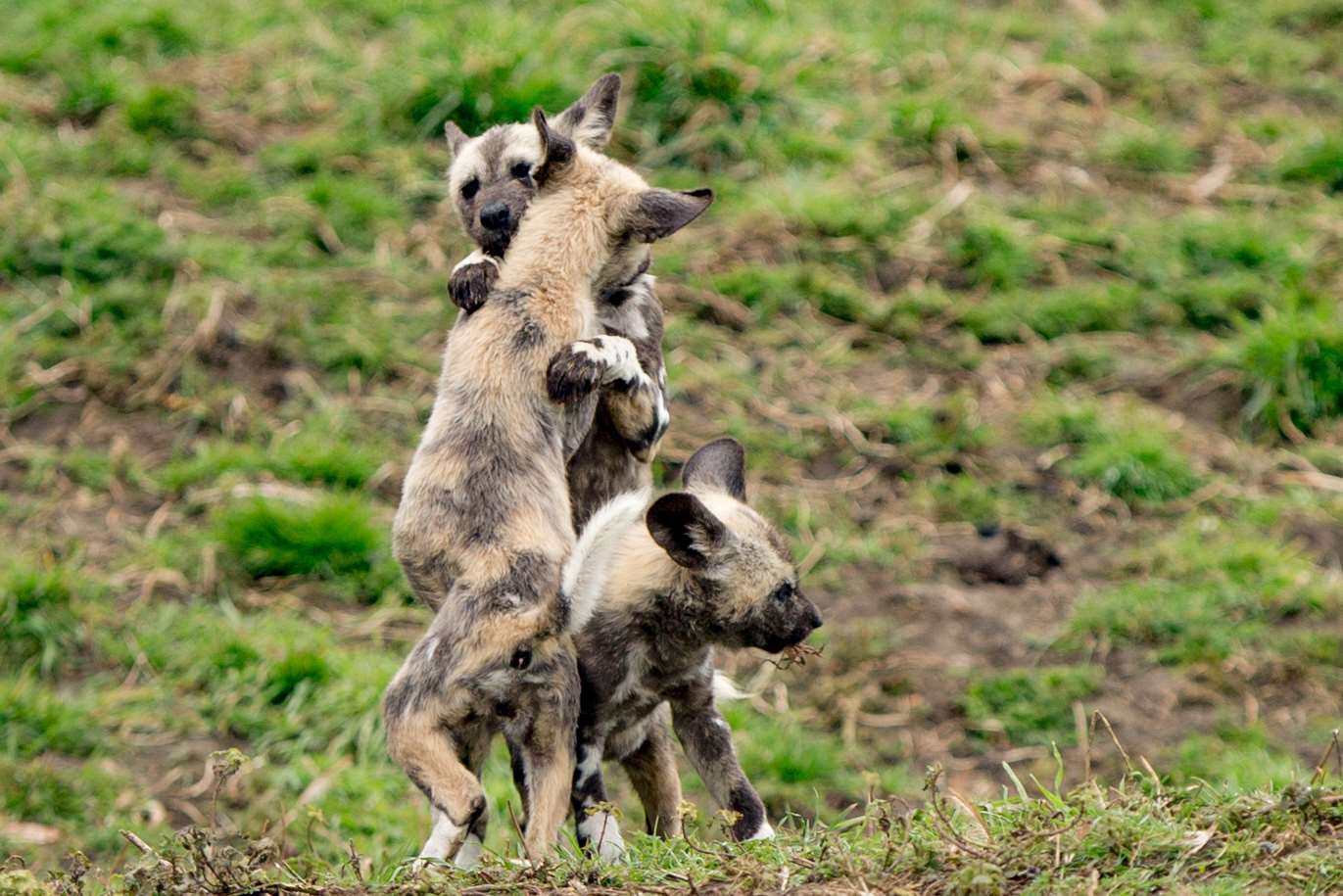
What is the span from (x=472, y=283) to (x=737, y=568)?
99cm

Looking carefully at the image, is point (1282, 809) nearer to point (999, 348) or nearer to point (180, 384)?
point (999, 348)

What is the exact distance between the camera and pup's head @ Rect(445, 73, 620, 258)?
5.07 m

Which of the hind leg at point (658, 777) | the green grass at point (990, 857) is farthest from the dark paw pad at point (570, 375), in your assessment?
the green grass at point (990, 857)

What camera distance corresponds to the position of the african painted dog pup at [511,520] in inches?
165

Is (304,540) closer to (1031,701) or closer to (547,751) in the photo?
(1031,701)

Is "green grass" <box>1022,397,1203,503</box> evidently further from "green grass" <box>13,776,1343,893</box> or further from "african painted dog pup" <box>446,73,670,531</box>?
"green grass" <box>13,776,1343,893</box>

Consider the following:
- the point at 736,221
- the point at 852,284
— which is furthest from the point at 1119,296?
the point at 736,221


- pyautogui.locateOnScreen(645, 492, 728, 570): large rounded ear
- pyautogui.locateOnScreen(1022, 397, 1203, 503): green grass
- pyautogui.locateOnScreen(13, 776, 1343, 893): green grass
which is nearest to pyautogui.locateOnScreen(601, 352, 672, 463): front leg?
pyautogui.locateOnScreen(645, 492, 728, 570): large rounded ear

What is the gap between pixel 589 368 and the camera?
448 centimetres

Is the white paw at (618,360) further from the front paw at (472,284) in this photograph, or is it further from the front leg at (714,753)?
the front leg at (714,753)

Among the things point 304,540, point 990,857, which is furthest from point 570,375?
point 304,540

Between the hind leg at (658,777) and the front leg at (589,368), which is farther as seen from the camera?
the hind leg at (658,777)

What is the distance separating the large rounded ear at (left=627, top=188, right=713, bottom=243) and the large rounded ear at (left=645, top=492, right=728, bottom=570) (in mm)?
776

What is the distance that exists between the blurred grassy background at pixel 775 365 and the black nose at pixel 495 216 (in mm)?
2067
